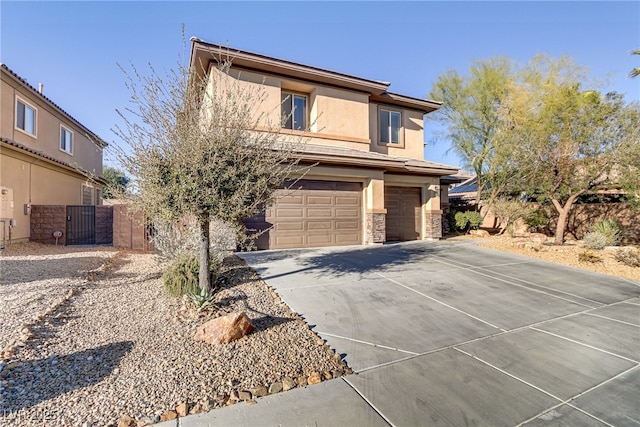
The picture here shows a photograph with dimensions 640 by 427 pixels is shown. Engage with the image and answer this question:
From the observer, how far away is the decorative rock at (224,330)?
12.4 ft

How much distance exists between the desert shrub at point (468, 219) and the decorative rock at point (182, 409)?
16.2m

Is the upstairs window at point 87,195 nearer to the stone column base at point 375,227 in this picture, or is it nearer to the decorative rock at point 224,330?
the stone column base at point 375,227

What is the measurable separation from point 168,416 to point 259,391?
805 mm

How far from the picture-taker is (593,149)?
35.8 feet

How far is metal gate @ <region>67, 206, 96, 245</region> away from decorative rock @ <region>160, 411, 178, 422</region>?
14.2m

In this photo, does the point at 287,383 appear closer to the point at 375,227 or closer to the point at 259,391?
the point at 259,391

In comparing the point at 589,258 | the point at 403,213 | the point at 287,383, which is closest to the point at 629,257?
the point at 589,258

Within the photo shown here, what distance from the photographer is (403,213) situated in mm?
14359

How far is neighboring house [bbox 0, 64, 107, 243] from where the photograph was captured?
10953 mm

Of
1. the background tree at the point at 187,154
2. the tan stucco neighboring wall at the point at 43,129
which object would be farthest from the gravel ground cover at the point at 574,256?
the tan stucco neighboring wall at the point at 43,129

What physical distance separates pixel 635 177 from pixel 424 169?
7.02m

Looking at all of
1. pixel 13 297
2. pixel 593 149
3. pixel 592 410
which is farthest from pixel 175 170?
pixel 593 149

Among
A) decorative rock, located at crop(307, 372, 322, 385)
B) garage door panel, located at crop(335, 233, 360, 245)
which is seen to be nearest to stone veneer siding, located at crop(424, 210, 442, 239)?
garage door panel, located at crop(335, 233, 360, 245)

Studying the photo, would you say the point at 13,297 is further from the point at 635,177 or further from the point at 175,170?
the point at 635,177
